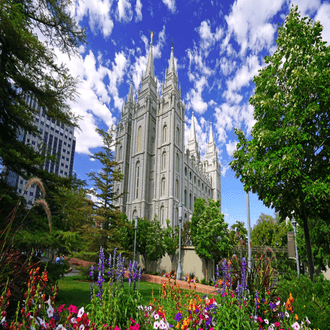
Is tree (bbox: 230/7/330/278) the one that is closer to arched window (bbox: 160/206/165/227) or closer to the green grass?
the green grass

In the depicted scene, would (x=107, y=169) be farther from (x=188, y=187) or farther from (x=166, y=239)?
(x=188, y=187)

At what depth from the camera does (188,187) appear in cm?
5628

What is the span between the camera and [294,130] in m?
8.62

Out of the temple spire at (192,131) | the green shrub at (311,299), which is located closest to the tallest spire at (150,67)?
the temple spire at (192,131)

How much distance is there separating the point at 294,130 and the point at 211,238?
62.2ft

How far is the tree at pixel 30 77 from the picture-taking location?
25.8ft

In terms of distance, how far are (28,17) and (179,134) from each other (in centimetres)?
4430

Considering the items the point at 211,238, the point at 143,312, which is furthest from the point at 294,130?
the point at 211,238

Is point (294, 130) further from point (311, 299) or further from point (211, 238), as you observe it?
point (211, 238)

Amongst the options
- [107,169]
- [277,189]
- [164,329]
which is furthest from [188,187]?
[164,329]

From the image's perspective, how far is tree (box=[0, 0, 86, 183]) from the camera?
7871 millimetres

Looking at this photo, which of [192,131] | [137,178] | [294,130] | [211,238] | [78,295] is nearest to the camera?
[294,130]

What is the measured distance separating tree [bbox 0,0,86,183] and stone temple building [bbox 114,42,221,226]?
1428 inches

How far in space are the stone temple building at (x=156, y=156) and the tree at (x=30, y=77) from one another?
3627cm
